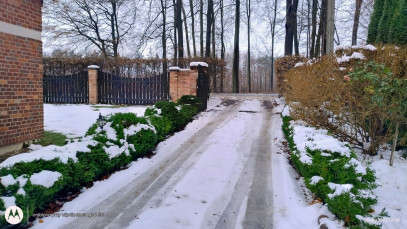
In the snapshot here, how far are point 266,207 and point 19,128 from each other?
189 inches

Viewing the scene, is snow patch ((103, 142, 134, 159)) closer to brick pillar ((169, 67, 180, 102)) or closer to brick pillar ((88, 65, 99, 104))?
brick pillar ((169, 67, 180, 102))

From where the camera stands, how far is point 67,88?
516 inches

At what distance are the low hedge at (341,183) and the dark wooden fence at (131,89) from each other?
27.9 ft

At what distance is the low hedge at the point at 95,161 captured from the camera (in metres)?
2.93

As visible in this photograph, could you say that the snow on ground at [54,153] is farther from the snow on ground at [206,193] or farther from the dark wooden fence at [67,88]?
the dark wooden fence at [67,88]

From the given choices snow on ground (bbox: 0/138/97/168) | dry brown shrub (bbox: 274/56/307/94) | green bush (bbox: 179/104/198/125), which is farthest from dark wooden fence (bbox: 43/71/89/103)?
snow on ground (bbox: 0/138/97/168)

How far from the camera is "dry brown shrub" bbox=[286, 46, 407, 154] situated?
14.8ft

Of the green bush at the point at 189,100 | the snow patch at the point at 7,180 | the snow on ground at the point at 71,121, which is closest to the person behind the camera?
the snow patch at the point at 7,180

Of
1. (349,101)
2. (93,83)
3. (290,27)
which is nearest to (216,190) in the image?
(349,101)

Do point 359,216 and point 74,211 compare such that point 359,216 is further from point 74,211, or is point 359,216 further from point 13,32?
point 13,32

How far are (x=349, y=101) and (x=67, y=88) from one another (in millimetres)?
12211

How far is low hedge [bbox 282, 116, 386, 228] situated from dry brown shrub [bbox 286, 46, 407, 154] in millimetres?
1238

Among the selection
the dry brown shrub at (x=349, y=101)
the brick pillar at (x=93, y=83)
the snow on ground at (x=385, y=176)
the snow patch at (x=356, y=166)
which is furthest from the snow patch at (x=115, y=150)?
the brick pillar at (x=93, y=83)

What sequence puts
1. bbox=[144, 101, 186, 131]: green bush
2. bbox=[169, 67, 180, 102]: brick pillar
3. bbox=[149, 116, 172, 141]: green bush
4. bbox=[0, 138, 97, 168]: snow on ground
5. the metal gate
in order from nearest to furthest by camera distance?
bbox=[0, 138, 97, 168]: snow on ground → bbox=[149, 116, 172, 141]: green bush → bbox=[144, 101, 186, 131]: green bush → the metal gate → bbox=[169, 67, 180, 102]: brick pillar
